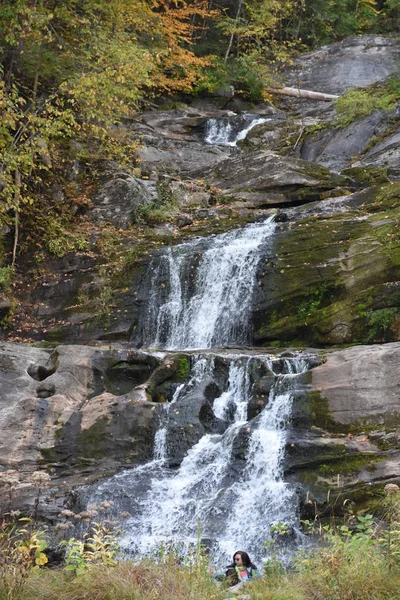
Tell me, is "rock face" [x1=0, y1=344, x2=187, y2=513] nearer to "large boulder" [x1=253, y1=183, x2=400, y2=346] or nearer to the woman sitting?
"large boulder" [x1=253, y1=183, x2=400, y2=346]

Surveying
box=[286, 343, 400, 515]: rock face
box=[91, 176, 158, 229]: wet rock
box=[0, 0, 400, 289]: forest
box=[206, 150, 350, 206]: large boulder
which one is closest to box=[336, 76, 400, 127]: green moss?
box=[206, 150, 350, 206]: large boulder

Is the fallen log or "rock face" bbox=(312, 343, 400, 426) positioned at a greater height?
the fallen log

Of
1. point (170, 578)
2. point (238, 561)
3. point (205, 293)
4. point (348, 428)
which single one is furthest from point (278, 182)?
point (170, 578)

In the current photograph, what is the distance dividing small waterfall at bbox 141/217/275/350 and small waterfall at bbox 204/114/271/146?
1010 cm

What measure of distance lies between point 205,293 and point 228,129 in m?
12.3

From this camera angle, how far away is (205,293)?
14531 mm

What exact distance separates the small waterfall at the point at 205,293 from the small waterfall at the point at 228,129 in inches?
398

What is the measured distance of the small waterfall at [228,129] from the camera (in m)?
24.6

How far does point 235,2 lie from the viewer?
1218 inches

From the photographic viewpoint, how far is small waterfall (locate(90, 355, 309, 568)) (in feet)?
27.2

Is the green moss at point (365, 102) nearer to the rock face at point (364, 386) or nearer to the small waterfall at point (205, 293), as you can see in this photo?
the small waterfall at point (205, 293)

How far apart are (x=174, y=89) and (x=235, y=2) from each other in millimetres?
7465

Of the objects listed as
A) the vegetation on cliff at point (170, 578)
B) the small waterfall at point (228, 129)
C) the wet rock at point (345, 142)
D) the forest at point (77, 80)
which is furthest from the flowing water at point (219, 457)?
the small waterfall at point (228, 129)

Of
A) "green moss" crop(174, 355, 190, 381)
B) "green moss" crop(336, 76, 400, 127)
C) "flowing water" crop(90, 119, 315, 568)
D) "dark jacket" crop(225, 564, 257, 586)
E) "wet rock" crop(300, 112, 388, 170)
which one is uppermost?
"green moss" crop(336, 76, 400, 127)
